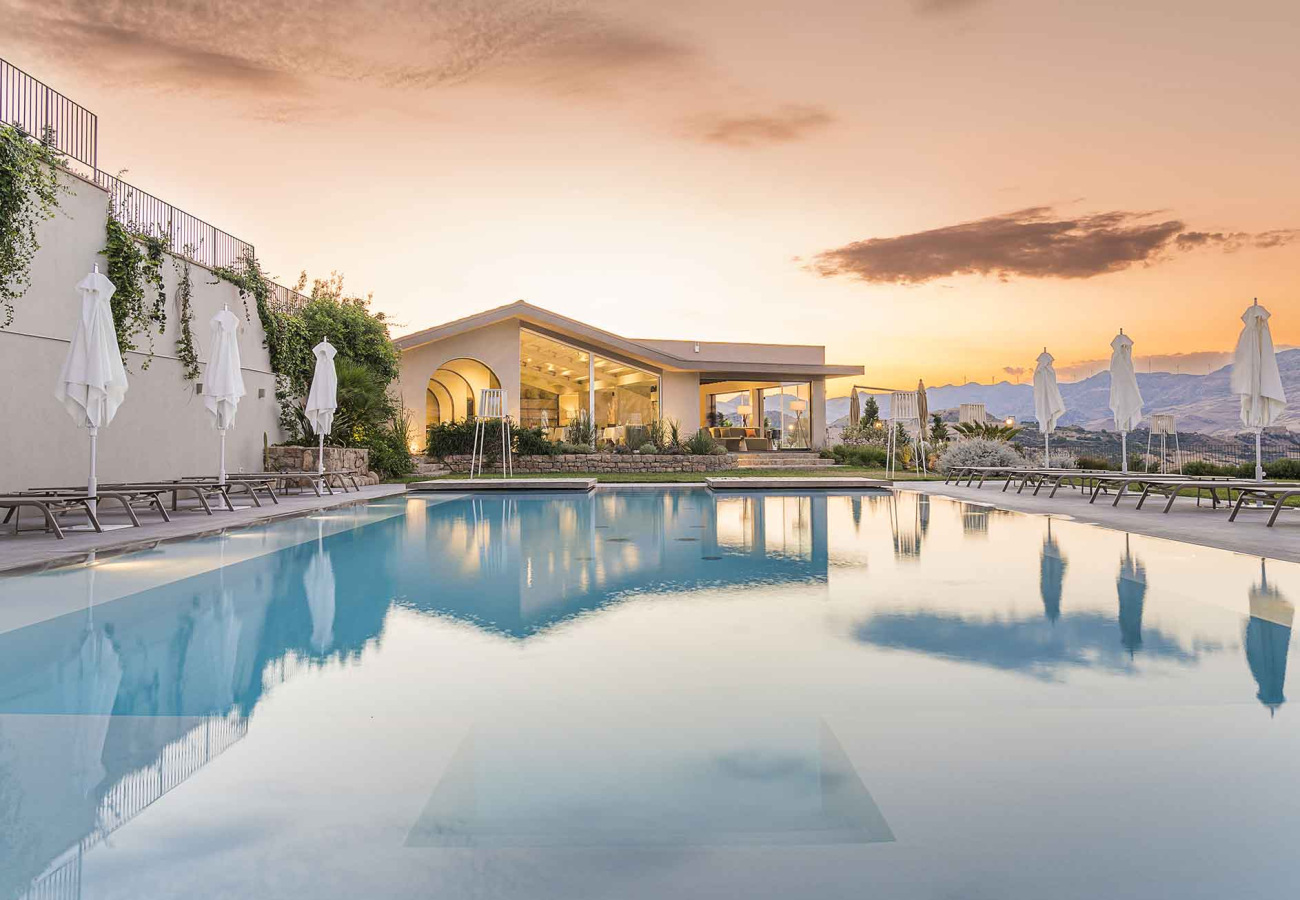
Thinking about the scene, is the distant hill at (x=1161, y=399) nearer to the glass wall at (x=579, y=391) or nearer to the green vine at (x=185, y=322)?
the glass wall at (x=579, y=391)

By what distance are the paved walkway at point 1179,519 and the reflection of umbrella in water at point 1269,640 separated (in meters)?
1.66

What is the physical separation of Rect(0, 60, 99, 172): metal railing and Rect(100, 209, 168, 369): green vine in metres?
1.01

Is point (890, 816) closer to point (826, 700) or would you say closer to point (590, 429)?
point (826, 700)

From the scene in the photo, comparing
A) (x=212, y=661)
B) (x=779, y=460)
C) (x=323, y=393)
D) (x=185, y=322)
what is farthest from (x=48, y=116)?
(x=779, y=460)

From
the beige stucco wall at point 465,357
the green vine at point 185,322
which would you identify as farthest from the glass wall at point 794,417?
the green vine at point 185,322

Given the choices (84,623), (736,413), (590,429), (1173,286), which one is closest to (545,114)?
(590,429)

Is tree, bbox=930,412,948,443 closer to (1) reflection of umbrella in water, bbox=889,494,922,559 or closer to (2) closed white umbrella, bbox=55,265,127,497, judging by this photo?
(1) reflection of umbrella in water, bbox=889,494,922,559

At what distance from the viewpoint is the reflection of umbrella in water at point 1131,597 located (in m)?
4.45

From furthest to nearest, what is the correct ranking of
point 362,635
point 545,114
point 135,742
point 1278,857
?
point 545,114 → point 362,635 → point 135,742 → point 1278,857

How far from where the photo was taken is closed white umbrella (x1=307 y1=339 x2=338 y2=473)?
14422mm

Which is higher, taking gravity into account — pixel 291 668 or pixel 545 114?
pixel 545 114

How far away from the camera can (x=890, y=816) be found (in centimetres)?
228

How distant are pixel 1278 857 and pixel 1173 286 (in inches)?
935

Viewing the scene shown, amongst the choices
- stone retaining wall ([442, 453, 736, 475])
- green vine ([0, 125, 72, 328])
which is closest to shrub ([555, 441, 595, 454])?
stone retaining wall ([442, 453, 736, 475])
